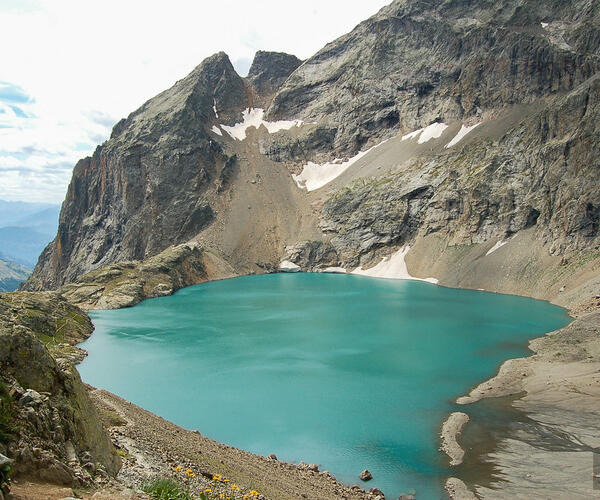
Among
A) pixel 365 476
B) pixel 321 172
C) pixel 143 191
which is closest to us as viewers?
pixel 365 476

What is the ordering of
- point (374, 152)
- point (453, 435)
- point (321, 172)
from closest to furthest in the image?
point (453, 435)
point (374, 152)
point (321, 172)

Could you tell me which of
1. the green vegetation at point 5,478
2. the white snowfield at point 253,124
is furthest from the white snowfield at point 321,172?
the green vegetation at point 5,478

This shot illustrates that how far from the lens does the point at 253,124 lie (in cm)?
14525

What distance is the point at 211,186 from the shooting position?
12244 centimetres

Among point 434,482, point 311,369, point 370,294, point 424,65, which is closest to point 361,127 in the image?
point 424,65

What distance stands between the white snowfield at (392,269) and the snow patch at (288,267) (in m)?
14.2

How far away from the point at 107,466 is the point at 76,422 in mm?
1287

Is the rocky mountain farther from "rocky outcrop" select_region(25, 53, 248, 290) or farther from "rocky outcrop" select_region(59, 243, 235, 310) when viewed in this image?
"rocky outcrop" select_region(25, 53, 248, 290)

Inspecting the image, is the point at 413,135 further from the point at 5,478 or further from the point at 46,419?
the point at 5,478

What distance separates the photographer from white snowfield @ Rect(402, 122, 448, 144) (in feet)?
354

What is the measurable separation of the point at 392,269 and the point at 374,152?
40.3 meters

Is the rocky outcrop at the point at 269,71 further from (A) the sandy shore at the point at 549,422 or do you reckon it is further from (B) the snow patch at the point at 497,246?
(A) the sandy shore at the point at 549,422

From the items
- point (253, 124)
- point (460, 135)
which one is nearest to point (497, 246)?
point (460, 135)

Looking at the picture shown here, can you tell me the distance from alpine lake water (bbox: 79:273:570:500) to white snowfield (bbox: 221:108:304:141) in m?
80.0
